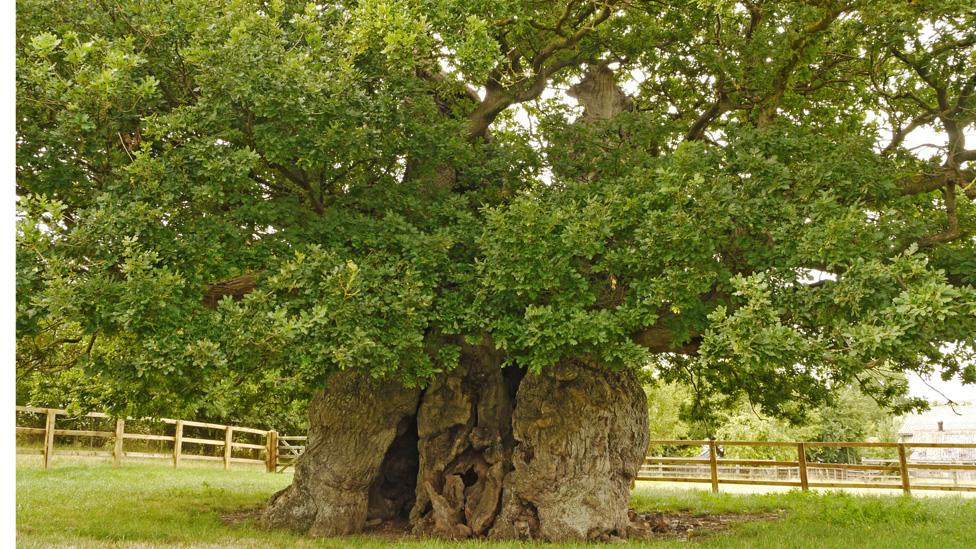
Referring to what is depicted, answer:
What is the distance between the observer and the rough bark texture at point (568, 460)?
9992 millimetres

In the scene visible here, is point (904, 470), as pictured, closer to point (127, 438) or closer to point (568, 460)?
point (568, 460)

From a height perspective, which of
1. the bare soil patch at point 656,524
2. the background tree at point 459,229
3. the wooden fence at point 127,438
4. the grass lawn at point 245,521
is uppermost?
the background tree at point 459,229

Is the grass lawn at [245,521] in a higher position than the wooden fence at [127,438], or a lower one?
lower

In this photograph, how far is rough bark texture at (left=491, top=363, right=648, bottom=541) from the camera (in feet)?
32.8

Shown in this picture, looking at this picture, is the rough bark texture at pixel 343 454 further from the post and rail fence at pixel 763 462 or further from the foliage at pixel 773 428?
the foliage at pixel 773 428

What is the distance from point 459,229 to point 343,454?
422 centimetres

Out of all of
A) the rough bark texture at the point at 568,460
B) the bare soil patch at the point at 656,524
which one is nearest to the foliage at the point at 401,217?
the rough bark texture at the point at 568,460

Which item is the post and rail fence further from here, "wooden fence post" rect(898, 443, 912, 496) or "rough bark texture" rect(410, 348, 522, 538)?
"rough bark texture" rect(410, 348, 522, 538)

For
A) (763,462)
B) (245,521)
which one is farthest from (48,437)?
(763,462)

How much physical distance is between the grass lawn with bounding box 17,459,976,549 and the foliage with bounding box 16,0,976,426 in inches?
67.9

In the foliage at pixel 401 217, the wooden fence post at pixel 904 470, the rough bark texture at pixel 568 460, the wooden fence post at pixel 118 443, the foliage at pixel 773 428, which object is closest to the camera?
the foliage at pixel 401 217

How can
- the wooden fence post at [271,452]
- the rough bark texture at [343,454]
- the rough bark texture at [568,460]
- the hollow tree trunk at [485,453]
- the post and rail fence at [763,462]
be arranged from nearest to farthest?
the rough bark texture at [568,460], the hollow tree trunk at [485,453], the rough bark texture at [343,454], the post and rail fence at [763,462], the wooden fence post at [271,452]

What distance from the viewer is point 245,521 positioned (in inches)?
441

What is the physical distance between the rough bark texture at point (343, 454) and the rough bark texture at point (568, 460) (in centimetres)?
202
